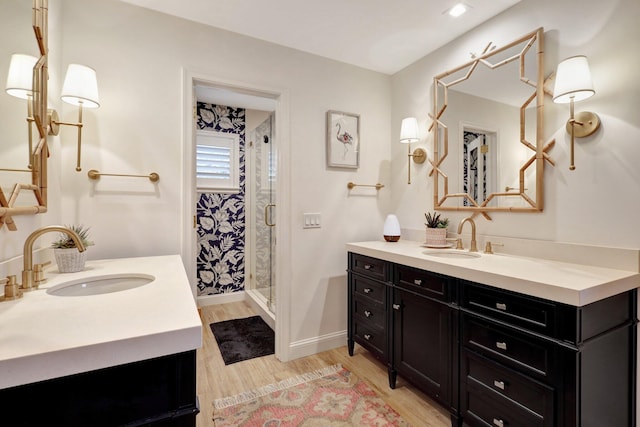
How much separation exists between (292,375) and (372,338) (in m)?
0.64

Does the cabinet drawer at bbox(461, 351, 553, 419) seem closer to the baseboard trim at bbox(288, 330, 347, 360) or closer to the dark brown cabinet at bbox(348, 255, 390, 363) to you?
the dark brown cabinet at bbox(348, 255, 390, 363)

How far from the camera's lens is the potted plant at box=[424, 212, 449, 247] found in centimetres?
219

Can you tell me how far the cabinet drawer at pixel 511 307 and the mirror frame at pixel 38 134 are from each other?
76.1 inches

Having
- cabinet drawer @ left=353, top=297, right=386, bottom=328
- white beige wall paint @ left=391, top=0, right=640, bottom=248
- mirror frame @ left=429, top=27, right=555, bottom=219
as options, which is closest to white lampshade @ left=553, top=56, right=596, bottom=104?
white beige wall paint @ left=391, top=0, right=640, bottom=248

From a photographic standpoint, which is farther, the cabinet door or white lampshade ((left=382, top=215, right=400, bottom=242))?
white lampshade ((left=382, top=215, right=400, bottom=242))

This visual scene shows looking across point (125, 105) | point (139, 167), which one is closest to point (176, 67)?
point (125, 105)

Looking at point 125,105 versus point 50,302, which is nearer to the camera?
point 50,302

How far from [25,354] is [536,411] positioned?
170 centimetres

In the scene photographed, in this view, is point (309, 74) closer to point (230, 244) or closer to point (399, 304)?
point (399, 304)

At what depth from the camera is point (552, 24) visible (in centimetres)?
171

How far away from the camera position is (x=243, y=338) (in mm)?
2793

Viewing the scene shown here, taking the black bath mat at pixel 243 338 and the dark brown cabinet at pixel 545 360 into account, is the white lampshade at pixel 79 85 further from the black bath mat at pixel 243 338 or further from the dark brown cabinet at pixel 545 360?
the dark brown cabinet at pixel 545 360

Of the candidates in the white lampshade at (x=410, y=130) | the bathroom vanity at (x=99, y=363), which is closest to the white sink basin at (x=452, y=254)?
the white lampshade at (x=410, y=130)

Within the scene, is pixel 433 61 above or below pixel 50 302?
above
